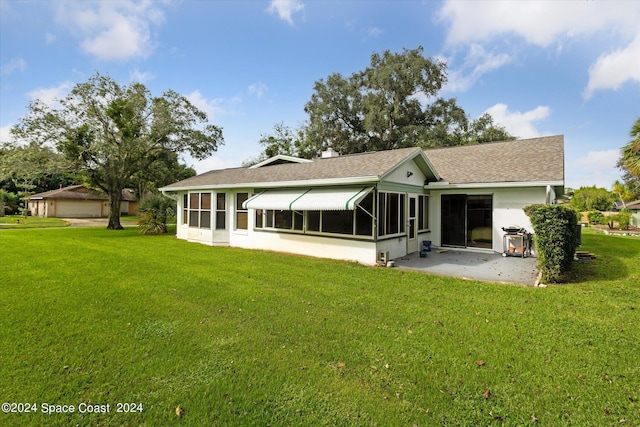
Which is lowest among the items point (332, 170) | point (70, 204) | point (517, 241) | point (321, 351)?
point (321, 351)

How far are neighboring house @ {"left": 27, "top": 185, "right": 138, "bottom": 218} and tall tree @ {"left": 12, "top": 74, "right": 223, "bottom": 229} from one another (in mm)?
21951

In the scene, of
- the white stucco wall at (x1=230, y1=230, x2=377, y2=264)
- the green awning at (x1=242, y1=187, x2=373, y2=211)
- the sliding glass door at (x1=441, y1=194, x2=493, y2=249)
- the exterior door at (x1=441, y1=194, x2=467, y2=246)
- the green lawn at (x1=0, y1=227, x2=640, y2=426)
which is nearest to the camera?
the green lawn at (x1=0, y1=227, x2=640, y2=426)

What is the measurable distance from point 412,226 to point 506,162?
20.0ft

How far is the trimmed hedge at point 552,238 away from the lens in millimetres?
8969

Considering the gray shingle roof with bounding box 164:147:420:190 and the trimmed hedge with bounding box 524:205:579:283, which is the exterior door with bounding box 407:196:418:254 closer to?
Answer: the gray shingle roof with bounding box 164:147:420:190

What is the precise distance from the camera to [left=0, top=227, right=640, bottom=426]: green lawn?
3.64m

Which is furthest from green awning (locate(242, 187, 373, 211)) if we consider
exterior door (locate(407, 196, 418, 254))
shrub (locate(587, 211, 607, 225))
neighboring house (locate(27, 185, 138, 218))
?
shrub (locate(587, 211, 607, 225))

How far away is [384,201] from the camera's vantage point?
41.4 feet

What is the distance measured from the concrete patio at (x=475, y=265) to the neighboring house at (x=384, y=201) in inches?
35.8

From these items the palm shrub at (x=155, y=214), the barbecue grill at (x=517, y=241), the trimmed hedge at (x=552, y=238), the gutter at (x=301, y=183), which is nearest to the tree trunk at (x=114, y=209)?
the palm shrub at (x=155, y=214)

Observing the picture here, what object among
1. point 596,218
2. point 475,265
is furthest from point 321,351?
point 596,218

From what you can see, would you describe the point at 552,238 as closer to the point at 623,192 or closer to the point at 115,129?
the point at 115,129

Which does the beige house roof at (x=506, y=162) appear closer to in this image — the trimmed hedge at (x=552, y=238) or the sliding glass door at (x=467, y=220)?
the sliding glass door at (x=467, y=220)

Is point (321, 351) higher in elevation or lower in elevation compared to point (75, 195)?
lower
